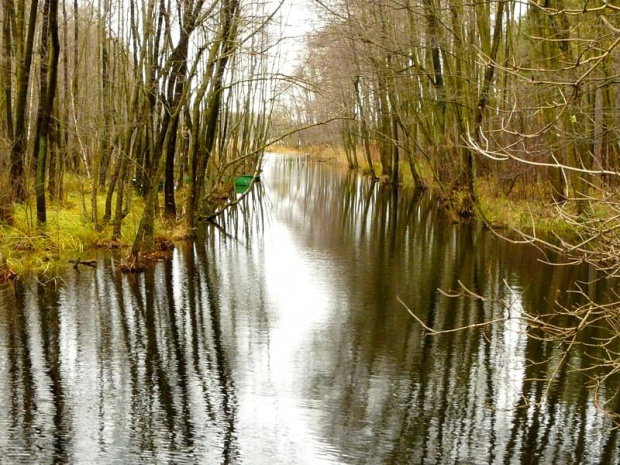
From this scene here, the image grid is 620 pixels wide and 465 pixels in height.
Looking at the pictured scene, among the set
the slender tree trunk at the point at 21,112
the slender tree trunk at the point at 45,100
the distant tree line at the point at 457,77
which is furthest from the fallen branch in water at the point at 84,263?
the distant tree line at the point at 457,77

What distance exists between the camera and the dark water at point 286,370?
251 inches

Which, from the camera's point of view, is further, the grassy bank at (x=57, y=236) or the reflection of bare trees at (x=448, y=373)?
the grassy bank at (x=57, y=236)

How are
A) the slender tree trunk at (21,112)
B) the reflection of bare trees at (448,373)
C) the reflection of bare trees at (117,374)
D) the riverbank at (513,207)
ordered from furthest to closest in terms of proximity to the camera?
the riverbank at (513,207), the slender tree trunk at (21,112), the reflection of bare trees at (448,373), the reflection of bare trees at (117,374)

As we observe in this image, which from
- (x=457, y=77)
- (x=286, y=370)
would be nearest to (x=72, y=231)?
(x=286, y=370)

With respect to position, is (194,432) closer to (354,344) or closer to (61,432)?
(61,432)

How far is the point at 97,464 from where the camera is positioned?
5.90 m

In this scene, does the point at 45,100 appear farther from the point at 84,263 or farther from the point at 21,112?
the point at 84,263

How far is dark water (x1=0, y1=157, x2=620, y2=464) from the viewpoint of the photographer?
639 cm

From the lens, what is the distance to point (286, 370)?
837 cm

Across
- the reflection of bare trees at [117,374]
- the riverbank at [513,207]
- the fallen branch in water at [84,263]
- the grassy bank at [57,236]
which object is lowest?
the reflection of bare trees at [117,374]

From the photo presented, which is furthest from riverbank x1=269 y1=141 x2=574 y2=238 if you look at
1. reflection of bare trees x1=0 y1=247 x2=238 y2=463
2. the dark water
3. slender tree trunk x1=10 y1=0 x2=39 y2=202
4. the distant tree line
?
slender tree trunk x1=10 y1=0 x2=39 y2=202

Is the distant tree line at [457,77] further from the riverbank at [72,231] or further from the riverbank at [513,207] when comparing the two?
the riverbank at [72,231]

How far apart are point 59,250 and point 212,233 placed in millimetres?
5725

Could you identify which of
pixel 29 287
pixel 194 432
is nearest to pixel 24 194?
pixel 29 287
